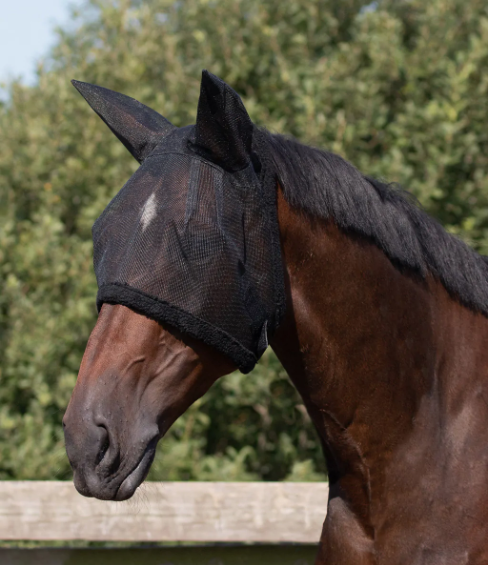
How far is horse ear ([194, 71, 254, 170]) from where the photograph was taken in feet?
5.60

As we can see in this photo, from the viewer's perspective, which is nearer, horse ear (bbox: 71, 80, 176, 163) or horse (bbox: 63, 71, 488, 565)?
horse (bbox: 63, 71, 488, 565)

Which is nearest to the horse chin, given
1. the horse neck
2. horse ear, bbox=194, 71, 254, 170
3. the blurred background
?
the horse neck

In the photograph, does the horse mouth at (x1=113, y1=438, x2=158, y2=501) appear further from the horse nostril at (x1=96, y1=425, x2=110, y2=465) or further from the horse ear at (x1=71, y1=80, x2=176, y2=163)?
the horse ear at (x1=71, y1=80, x2=176, y2=163)

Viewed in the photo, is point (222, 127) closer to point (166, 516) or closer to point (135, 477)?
point (135, 477)

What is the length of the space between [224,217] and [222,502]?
5.98 feet

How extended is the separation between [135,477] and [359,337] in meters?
0.69

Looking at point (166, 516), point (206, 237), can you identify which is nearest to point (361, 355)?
point (206, 237)

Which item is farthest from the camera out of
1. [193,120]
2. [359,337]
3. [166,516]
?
[193,120]

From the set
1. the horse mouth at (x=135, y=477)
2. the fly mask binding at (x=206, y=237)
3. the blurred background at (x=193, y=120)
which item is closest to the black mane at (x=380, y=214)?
the fly mask binding at (x=206, y=237)

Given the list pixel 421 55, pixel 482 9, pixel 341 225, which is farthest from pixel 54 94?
pixel 341 225

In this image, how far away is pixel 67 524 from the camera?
124 inches

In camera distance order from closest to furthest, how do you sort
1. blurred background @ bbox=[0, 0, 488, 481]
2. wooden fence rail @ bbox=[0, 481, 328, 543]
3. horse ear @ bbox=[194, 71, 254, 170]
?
horse ear @ bbox=[194, 71, 254, 170] < wooden fence rail @ bbox=[0, 481, 328, 543] < blurred background @ bbox=[0, 0, 488, 481]

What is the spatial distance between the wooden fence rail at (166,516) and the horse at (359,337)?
1.07 m

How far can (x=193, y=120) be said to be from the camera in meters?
5.04
